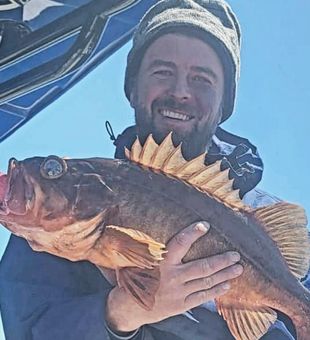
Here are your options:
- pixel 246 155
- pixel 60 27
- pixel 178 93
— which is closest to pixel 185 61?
pixel 178 93

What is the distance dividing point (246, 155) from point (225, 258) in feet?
2.40

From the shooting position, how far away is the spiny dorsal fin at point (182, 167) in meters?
1.87

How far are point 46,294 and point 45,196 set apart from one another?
56 cm

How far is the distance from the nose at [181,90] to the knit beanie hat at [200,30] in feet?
0.61

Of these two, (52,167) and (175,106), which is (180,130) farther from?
(52,167)

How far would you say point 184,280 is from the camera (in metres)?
1.86

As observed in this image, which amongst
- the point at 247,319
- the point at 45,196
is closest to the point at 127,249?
the point at 45,196

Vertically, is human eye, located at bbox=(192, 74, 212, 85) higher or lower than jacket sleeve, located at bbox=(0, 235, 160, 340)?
higher

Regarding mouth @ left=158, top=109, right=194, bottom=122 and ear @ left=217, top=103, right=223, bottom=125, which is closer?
mouth @ left=158, top=109, right=194, bottom=122

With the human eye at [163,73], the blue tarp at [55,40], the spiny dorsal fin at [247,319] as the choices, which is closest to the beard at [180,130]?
the human eye at [163,73]

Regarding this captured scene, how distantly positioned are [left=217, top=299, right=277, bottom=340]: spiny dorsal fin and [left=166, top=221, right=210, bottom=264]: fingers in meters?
0.25

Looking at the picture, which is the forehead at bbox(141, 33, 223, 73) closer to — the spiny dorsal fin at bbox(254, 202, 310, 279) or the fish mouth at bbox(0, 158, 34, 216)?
the spiny dorsal fin at bbox(254, 202, 310, 279)

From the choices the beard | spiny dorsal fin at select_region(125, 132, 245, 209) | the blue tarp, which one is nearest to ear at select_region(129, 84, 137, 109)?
the beard

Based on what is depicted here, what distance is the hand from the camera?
5.92 feet
